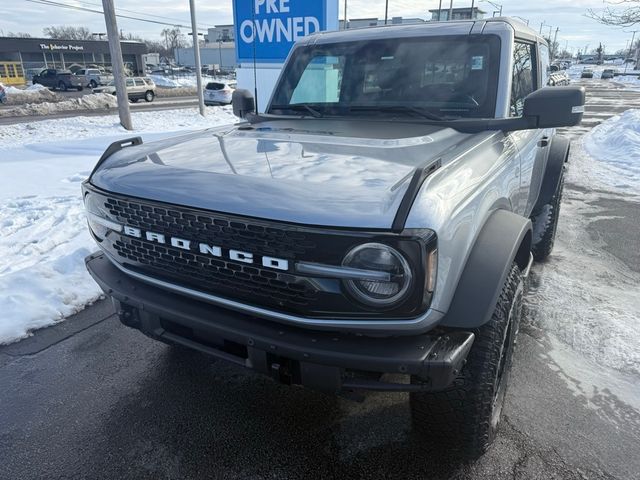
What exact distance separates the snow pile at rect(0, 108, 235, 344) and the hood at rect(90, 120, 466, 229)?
5.59 ft

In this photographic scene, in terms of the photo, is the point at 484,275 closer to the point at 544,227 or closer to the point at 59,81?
the point at 544,227

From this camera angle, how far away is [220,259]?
2.02 m

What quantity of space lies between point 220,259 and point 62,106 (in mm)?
25222

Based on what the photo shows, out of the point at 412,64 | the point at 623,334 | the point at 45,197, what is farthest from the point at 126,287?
the point at 45,197

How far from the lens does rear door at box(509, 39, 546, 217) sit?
10.1 feet

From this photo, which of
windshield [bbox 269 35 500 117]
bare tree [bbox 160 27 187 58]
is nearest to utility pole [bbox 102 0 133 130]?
windshield [bbox 269 35 500 117]

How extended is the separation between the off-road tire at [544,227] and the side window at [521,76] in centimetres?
121

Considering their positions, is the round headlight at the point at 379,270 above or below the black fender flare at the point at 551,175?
above

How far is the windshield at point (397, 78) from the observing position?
3.02 meters

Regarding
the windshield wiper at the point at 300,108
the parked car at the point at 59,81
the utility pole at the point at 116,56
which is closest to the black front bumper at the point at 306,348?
the windshield wiper at the point at 300,108

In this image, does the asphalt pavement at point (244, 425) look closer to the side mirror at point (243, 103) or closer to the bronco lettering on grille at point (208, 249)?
the bronco lettering on grille at point (208, 249)

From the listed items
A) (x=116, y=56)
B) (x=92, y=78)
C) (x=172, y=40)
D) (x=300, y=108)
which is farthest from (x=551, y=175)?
(x=172, y=40)

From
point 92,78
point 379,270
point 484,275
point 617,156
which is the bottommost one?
point 617,156

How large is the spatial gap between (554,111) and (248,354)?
79.2 inches
